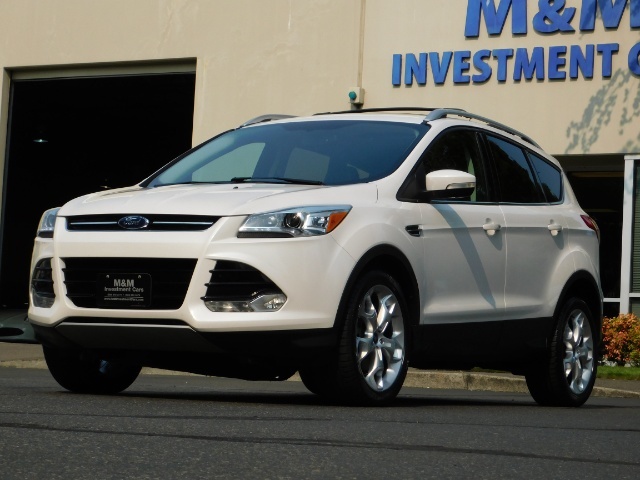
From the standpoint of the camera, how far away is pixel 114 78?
22688 millimetres

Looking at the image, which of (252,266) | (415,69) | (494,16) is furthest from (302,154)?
(415,69)

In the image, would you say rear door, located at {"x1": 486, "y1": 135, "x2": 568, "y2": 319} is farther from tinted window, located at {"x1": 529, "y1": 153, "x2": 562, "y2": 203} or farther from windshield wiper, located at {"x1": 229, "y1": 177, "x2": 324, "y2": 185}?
windshield wiper, located at {"x1": 229, "y1": 177, "x2": 324, "y2": 185}

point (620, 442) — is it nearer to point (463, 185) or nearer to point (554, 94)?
point (463, 185)

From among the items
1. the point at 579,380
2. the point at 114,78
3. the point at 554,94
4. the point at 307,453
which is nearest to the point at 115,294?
the point at 307,453

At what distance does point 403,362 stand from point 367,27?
494 inches

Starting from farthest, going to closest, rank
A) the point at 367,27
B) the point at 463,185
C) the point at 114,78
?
the point at 114,78 < the point at 367,27 < the point at 463,185

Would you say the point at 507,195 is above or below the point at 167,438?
above

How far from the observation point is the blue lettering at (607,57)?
706 inches

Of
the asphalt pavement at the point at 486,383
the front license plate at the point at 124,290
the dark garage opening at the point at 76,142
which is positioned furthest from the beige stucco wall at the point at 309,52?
the front license plate at the point at 124,290

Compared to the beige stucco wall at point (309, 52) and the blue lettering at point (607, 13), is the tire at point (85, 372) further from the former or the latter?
the blue lettering at point (607, 13)

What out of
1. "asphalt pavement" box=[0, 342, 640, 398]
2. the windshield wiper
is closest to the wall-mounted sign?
"asphalt pavement" box=[0, 342, 640, 398]

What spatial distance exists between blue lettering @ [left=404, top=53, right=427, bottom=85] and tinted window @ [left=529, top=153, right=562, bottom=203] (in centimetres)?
925

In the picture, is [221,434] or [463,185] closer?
[221,434]

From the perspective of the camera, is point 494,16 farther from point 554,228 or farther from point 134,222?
point 134,222
